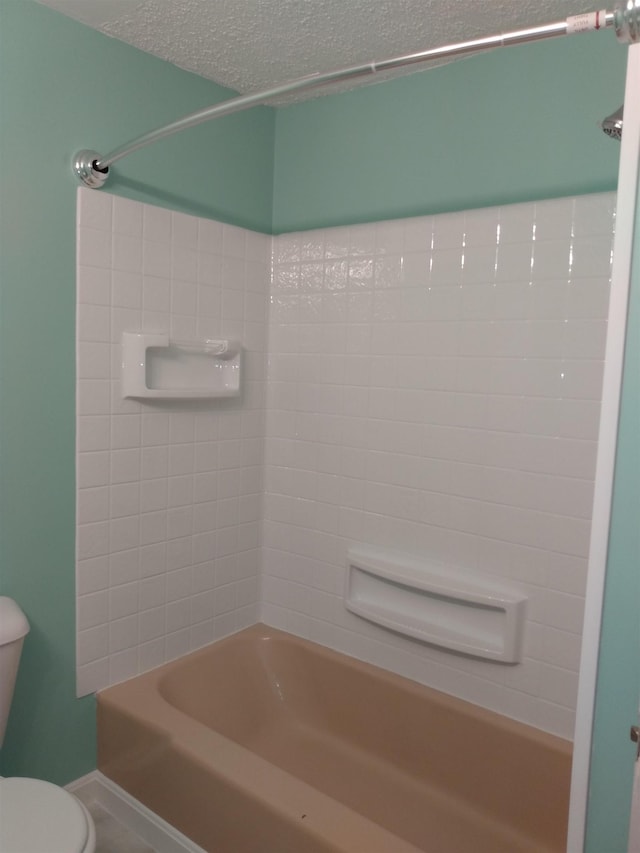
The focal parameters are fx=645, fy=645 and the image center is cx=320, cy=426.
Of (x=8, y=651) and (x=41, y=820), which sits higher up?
(x=8, y=651)

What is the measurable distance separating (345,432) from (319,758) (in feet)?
3.64

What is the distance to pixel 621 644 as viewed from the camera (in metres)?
0.96

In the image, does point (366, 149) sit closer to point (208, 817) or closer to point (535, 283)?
point (535, 283)

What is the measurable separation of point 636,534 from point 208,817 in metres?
1.41

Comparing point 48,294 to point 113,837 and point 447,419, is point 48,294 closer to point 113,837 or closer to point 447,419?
point 447,419

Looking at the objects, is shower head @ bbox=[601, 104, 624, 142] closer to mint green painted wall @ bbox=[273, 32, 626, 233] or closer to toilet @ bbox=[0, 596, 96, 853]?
mint green painted wall @ bbox=[273, 32, 626, 233]

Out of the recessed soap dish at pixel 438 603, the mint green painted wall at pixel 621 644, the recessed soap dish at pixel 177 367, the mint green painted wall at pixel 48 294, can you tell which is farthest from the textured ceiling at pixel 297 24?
the recessed soap dish at pixel 438 603

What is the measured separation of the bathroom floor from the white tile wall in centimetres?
39

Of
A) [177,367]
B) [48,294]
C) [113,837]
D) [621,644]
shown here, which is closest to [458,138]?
[177,367]

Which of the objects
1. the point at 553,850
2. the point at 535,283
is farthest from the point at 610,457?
the point at 553,850

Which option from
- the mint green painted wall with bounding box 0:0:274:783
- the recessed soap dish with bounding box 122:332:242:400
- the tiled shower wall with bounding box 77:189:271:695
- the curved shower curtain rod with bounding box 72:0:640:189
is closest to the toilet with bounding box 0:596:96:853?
the mint green painted wall with bounding box 0:0:274:783

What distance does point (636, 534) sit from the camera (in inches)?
36.6

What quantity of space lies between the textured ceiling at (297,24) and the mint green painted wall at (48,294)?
10 centimetres

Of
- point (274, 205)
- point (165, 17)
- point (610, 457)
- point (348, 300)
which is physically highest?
point (165, 17)
